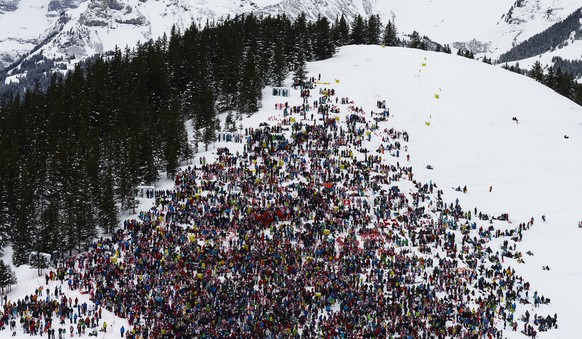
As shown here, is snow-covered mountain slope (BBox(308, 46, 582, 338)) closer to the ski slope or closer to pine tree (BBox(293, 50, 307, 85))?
the ski slope

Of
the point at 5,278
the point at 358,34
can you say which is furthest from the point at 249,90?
the point at 358,34

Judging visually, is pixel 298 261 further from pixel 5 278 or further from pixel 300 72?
pixel 300 72

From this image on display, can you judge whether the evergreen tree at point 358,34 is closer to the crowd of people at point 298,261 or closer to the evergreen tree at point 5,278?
the crowd of people at point 298,261

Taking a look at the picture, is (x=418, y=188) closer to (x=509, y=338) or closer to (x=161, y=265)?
(x=509, y=338)

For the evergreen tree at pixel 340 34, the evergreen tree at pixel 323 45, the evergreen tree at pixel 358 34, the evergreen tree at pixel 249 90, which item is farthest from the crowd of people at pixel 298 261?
the evergreen tree at pixel 358 34

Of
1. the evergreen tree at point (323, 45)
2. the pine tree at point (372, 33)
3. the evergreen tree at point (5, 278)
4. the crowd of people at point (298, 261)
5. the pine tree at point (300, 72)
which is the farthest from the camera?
the pine tree at point (372, 33)
